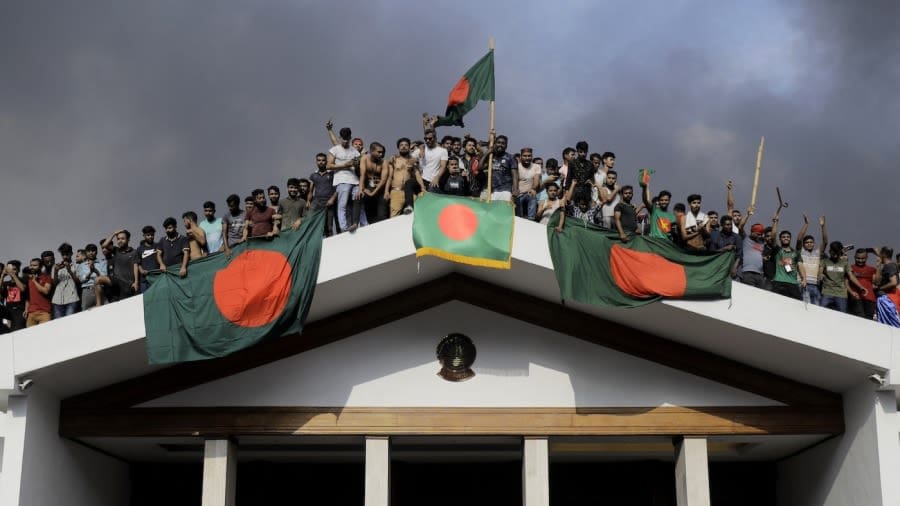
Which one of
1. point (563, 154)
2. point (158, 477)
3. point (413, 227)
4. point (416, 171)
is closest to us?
point (413, 227)

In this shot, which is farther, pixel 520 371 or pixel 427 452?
pixel 427 452

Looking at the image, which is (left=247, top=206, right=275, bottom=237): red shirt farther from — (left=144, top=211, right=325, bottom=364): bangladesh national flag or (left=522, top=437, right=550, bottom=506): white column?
(left=522, top=437, right=550, bottom=506): white column

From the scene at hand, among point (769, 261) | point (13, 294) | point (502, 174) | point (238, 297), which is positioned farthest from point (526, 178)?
point (13, 294)

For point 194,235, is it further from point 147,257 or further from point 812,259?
point 812,259

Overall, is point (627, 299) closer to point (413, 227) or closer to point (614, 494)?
point (413, 227)

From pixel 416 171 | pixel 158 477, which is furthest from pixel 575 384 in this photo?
pixel 158 477

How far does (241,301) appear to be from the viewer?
16.9 metres

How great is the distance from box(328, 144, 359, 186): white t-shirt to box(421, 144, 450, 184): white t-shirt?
1110 mm

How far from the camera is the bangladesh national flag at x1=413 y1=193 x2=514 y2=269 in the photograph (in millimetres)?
16844

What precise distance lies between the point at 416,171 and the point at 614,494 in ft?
26.1

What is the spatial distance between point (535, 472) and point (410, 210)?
447 centimetres

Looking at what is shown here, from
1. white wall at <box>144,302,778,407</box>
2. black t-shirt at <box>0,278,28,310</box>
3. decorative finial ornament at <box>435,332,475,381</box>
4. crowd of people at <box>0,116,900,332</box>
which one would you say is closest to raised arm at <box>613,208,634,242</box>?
crowd of people at <box>0,116,900,332</box>

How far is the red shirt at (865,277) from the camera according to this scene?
1820 centimetres

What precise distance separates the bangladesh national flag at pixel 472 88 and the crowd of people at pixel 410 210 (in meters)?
0.58
